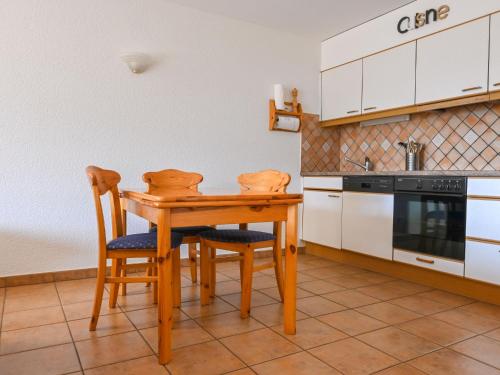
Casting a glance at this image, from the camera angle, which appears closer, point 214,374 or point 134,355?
point 214,374

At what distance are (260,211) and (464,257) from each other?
1.53 metres

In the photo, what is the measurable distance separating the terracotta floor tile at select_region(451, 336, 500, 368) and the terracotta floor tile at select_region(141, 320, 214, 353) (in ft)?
3.89

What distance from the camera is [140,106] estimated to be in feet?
10.2

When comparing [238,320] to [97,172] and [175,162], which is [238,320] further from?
[175,162]

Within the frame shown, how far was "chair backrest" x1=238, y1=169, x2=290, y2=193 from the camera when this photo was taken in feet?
7.59

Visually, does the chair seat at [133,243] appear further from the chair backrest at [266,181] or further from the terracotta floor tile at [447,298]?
the terracotta floor tile at [447,298]

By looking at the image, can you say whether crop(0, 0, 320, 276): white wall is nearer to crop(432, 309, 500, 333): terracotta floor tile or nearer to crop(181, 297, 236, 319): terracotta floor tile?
crop(181, 297, 236, 319): terracotta floor tile

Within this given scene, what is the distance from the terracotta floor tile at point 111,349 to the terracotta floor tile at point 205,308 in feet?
1.27

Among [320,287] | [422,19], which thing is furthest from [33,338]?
[422,19]

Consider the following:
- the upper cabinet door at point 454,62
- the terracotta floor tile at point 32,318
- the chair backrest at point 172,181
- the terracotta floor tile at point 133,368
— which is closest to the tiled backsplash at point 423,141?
the upper cabinet door at point 454,62

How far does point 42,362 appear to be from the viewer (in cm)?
161

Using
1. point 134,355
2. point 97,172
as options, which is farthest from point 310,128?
point 134,355

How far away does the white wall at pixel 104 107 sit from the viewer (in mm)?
2686

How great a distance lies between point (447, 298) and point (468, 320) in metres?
0.40
